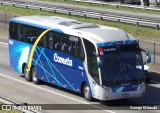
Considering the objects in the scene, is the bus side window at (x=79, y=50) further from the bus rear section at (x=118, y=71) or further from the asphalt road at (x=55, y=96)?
the asphalt road at (x=55, y=96)

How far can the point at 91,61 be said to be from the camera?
20375 millimetres

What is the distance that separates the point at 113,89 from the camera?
1983 cm

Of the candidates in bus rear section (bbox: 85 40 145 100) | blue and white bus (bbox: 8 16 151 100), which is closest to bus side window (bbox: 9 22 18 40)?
blue and white bus (bbox: 8 16 151 100)

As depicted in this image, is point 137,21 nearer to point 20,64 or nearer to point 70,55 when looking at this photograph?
point 20,64

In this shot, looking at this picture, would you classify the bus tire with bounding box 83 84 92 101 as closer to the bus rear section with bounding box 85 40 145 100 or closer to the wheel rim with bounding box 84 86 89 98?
the wheel rim with bounding box 84 86 89 98

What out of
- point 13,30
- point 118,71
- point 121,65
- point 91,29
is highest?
point 91,29

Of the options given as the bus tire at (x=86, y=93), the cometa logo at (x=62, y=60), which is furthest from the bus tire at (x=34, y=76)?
the bus tire at (x=86, y=93)

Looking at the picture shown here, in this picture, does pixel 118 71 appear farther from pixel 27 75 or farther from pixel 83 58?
pixel 27 75

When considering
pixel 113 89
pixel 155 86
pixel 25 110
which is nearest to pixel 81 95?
pixel 113 89

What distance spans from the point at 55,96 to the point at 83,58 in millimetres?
2166

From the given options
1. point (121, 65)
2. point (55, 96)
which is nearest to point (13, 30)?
point (55, 96)

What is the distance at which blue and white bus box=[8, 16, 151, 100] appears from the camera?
19.9 metres

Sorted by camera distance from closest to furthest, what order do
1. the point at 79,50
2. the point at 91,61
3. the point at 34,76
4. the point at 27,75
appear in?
the point at 91,61 → the point at 79,50 → the point at 34,76 → the point at 27,75

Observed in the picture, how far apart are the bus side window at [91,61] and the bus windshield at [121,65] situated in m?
0.39
